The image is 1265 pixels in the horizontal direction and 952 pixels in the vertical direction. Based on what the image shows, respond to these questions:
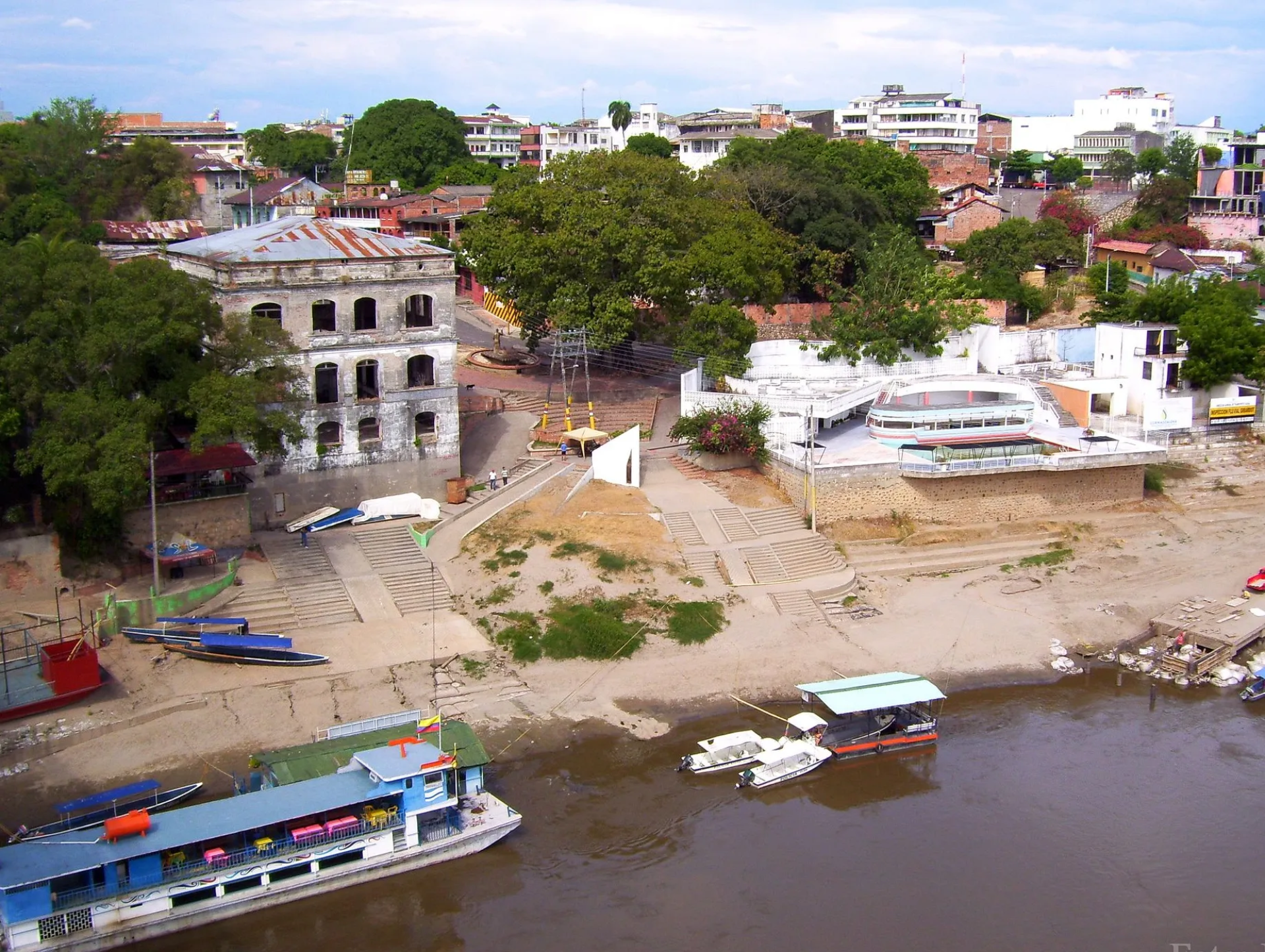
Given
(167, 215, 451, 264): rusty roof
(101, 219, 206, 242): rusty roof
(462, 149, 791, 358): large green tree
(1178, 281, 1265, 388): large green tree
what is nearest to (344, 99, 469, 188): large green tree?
(101, 219, 206, 242): rusty roof

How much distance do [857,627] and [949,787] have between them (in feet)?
23.8

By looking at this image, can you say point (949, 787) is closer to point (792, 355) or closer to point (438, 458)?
point (438, 458)

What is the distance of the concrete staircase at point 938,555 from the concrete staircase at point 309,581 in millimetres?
15426

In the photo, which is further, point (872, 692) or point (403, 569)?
point (403, 569)

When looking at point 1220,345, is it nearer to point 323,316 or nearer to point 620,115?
point 323,316

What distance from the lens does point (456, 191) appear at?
259 feet

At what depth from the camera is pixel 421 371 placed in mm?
39781

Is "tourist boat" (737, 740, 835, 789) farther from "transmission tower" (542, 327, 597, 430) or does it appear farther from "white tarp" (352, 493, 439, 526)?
"transmission tower" (542, 327, 597, 430)

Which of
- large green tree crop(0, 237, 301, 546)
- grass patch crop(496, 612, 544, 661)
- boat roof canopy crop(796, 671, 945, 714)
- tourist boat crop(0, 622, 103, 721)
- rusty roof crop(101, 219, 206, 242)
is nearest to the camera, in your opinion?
tourist boat crop(0, 622, 103, 721)

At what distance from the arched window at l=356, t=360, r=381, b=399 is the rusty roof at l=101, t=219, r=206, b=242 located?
18.4 m

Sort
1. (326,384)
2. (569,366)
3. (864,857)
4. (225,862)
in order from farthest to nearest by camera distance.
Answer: (569,366) → (326,384) → (864,857) → (225,862)

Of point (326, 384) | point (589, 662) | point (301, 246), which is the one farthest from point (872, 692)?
point (301, 246)

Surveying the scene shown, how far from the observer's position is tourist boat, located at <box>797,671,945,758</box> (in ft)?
96.5

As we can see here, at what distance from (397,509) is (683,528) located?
28.9ft
